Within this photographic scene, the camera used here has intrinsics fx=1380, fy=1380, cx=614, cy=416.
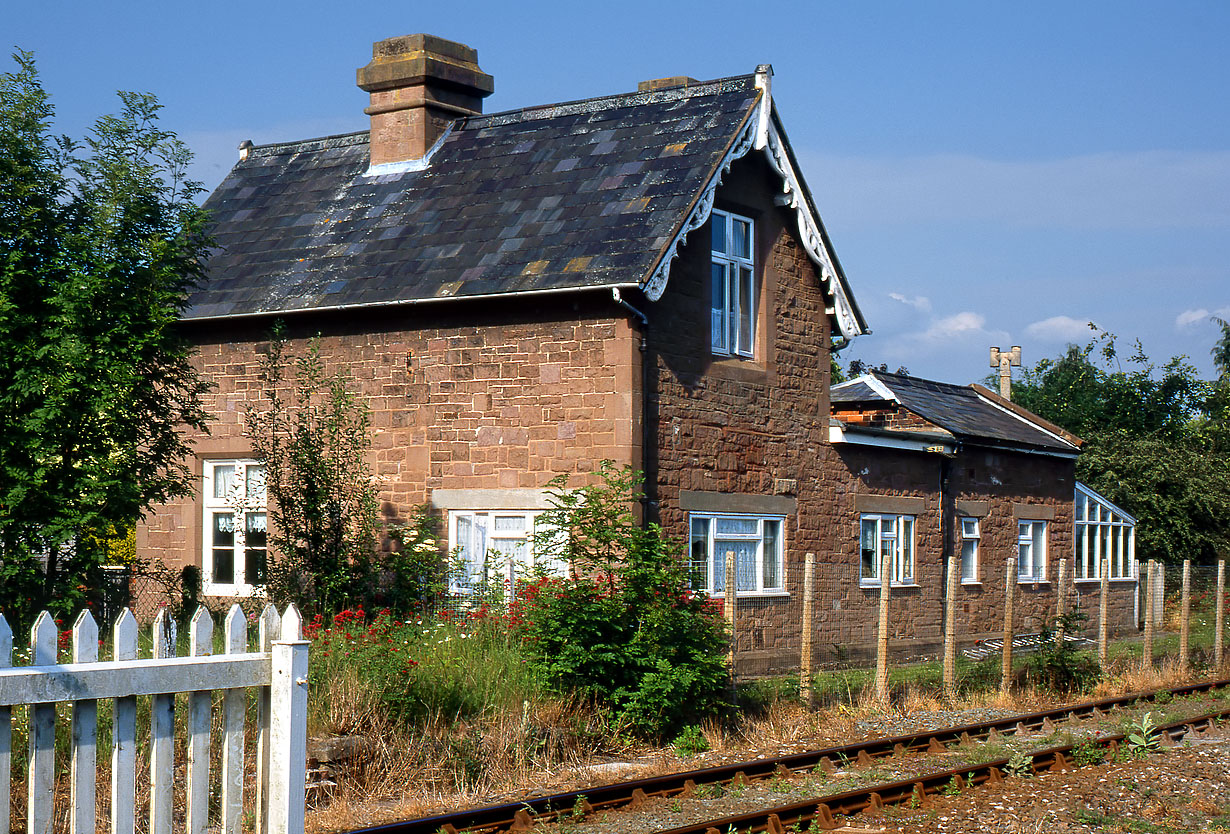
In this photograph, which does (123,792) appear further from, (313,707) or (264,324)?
(264,324)

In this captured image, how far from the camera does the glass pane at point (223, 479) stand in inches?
754

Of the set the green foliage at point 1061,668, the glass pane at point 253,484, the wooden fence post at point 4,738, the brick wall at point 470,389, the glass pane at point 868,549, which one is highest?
the brick wall at point 470,389

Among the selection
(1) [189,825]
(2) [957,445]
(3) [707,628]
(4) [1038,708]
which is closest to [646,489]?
(3) [707,628]

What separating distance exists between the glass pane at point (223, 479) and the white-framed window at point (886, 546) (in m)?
9.37

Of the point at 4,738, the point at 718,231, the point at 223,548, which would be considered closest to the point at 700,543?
the point at 718,231

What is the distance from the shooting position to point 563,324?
1694cm

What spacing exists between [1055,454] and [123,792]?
2489 centimetres

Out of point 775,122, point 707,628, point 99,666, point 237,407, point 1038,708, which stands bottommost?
point 1038,708

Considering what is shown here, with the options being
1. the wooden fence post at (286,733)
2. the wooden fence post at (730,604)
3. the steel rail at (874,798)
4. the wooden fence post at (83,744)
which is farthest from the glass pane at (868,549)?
the wooden fence post at (83,744)

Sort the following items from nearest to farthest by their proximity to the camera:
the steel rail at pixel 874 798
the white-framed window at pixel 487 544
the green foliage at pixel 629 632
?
the steel rail at pixel 874 798 < the green foliage at pixel 629 632 < the white-framed window at pixel 487 544

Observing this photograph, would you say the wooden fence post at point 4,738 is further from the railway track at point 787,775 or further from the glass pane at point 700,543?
the glass pane at point 700,543

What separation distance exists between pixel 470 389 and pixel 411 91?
5922 mm

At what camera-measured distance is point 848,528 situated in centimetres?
2092

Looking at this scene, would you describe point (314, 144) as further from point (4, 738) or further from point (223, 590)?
point (4, 738)
